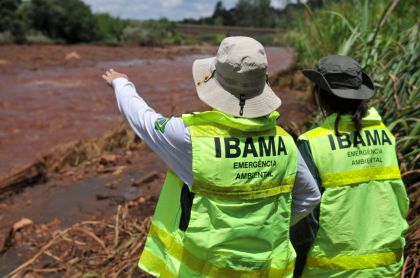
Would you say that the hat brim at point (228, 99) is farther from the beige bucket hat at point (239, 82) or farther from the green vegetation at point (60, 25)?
the green vegetation at point (60, 25)

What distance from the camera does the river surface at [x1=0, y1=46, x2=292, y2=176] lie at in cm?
911

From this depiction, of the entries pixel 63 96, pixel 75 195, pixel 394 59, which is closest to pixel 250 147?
pixel 394 59

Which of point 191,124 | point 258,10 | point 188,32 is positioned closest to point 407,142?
point 191,124

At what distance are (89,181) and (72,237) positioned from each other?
1.48 metres

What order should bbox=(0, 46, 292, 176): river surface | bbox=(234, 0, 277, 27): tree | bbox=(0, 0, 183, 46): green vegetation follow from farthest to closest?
bbox=(234, 0, 277, 27): tree, bbox=(0, 0, 183, 46): green vegetation, bbox=(0, 46, 292, 176): river surface

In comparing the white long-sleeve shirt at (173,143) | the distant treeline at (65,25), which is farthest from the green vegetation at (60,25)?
the white long-sleeve shirt at (173,143)

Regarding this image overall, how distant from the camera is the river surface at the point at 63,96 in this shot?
9105 mm

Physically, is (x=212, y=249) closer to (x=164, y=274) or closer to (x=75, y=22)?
(x=164, y=274)

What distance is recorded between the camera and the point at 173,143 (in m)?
1.56

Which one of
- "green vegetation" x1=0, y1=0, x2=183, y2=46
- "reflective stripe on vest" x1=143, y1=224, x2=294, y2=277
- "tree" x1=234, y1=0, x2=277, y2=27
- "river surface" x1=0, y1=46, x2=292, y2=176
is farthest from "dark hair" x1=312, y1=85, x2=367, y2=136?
"tree" x1=234, y1=0, x2=277, y2=27

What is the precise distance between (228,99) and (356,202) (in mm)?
671

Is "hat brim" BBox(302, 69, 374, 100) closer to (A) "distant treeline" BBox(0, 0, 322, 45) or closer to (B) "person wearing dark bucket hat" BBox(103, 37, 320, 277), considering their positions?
(B) "person wearing dark bucket hat" BBox(103, 37, 320, 277)

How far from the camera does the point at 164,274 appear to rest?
5.53ft

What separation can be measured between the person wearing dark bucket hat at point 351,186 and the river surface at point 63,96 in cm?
449
